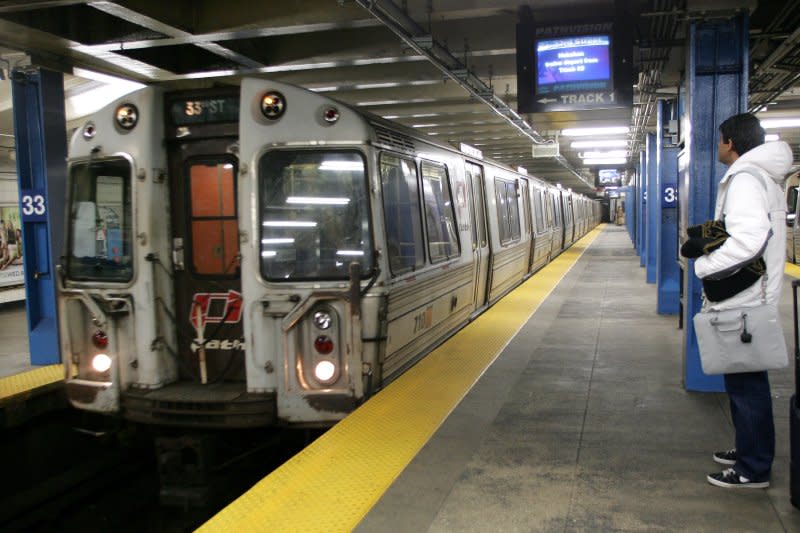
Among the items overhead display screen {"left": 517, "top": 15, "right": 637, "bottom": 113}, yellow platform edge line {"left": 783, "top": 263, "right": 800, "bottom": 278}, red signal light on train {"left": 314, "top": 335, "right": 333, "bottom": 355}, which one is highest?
overhead display screen {"left": 517, "top": 15, "right": 637, "bottom": 113}

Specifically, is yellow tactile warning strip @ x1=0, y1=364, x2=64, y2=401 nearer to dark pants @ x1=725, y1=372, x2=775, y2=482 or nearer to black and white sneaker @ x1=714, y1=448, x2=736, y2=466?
black and white sneaker @ x1=714, y1=448, x2=736, y2=466

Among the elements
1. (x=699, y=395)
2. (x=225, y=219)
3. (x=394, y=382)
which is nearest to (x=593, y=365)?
(x=699, y=395)

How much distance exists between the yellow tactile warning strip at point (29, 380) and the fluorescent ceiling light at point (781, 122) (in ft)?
46.7

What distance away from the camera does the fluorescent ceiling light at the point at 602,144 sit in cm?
1878

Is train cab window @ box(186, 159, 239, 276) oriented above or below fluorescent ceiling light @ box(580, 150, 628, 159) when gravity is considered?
below

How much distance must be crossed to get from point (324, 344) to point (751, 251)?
2.78 m

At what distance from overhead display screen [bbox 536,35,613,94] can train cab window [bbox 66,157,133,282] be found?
4357mm

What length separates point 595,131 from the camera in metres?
16.6

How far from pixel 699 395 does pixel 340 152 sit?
11.2ft

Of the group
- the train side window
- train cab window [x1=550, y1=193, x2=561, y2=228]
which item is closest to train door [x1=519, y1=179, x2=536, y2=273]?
the train side window

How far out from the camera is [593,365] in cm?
661

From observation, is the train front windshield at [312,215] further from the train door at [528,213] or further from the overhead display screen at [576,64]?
the train door at [528,213]

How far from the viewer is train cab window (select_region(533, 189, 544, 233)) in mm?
15609

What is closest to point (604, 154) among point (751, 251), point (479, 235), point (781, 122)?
point (781, 122)
